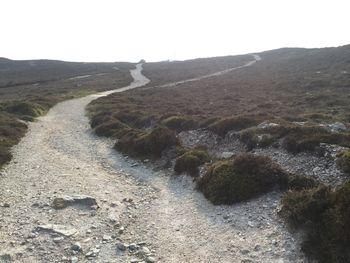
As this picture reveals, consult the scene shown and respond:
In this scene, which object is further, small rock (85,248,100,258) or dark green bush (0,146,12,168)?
dark green bush (0,146,12,168)

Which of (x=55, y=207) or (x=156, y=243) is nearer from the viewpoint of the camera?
(x=156, y=243)

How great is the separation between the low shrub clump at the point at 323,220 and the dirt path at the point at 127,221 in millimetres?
551

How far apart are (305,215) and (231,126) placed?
13800 mm

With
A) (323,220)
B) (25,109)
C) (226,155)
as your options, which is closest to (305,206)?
(323,220)

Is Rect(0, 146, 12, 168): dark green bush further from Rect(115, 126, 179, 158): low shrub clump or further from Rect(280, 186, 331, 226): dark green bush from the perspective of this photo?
Rect(280, 186, 331, 226): dark green bush

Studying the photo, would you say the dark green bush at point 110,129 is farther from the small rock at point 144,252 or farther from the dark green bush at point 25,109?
the small rock at point 144,252

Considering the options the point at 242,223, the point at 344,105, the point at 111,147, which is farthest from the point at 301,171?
the point at 344,105

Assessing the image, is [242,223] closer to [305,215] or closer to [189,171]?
[305,215]

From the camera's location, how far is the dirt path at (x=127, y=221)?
12.1 m

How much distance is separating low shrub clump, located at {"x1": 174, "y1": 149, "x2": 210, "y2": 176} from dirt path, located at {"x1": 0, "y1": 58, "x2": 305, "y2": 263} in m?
0.68

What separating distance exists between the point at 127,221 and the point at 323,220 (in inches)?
284

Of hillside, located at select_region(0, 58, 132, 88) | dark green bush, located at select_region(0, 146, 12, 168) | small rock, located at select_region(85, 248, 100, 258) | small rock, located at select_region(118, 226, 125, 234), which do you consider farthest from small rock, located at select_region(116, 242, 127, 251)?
hillside, located at select_region(0, 58, 132, 88)

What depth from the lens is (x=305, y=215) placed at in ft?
38.9

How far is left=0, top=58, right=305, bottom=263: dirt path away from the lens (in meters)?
12.1
